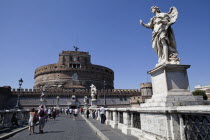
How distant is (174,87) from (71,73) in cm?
5706

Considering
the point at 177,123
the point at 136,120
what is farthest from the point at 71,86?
the point at 177,123

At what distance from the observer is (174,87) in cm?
413

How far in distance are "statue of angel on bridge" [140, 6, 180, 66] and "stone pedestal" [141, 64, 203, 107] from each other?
275mm

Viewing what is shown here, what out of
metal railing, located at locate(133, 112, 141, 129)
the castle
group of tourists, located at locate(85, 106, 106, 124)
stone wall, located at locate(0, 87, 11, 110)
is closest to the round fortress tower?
the castle

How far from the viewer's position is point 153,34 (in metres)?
4.97

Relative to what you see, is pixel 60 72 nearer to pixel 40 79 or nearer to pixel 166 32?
pixel 40 79

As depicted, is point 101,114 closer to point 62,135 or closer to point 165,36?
point 62,135

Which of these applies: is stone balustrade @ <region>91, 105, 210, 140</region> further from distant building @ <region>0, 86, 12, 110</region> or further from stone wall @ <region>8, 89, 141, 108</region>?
distant building @ <region>0, 86, 12, 110</region>

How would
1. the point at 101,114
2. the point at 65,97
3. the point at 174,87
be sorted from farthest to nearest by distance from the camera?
the point at 65,97 < the point at 101,114 < the point at 174,87

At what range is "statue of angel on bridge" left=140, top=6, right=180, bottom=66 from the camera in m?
4.55

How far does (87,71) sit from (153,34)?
186 feet

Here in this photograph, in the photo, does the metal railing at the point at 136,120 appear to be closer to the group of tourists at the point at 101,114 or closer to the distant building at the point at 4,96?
the group of tourists at the point at 101,114

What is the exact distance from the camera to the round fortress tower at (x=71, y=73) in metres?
59.4

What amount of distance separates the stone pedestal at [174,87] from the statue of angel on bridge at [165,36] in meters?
0.27
